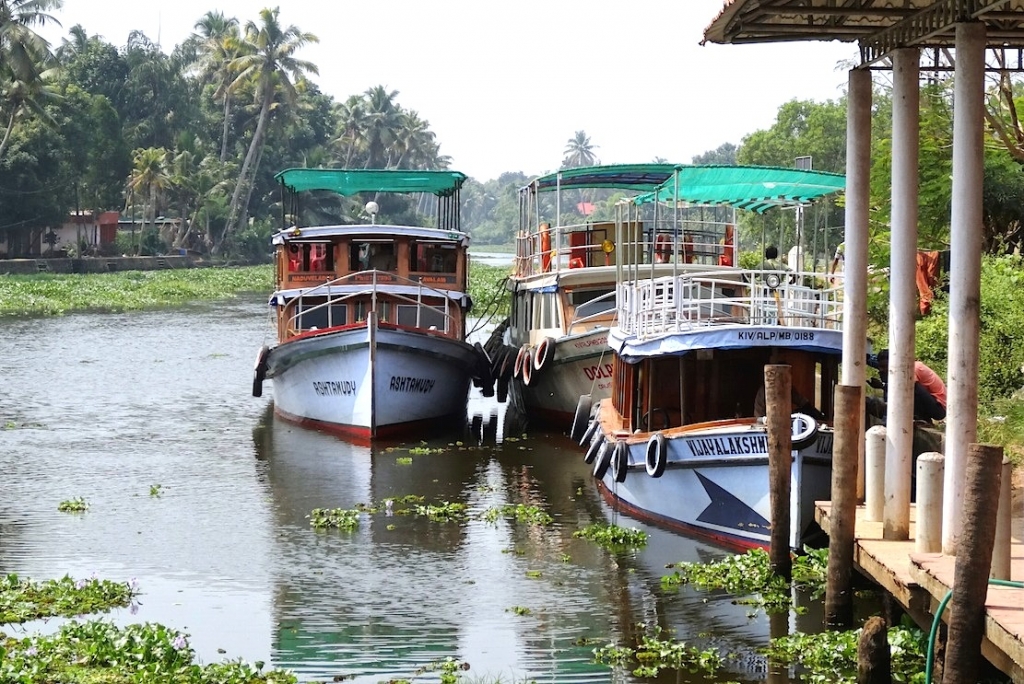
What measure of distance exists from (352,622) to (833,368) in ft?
21.4

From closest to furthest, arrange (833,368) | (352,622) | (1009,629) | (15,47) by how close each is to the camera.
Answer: (1009,629), (352,622), (833,368), (15,47)

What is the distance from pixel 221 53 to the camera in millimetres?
85250

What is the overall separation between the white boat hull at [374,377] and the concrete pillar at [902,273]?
13.1 m

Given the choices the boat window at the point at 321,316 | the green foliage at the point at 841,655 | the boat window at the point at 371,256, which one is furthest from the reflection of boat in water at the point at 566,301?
the green foliage at the point at 841,655

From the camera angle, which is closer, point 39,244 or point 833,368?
point 833,368

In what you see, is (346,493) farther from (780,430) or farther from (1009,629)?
(1009,629)

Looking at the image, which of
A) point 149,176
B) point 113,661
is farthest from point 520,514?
point 149,176

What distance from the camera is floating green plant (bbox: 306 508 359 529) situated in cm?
1727

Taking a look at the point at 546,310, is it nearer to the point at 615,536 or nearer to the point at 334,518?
the point at 334,518

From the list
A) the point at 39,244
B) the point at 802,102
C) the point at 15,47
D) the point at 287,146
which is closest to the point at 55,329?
the point at 15,47

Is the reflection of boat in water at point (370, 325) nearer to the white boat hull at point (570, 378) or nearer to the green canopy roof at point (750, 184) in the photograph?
the white boat hull at point (570, 378)

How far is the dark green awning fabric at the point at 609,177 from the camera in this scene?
79.8ft

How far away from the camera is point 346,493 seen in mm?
19531

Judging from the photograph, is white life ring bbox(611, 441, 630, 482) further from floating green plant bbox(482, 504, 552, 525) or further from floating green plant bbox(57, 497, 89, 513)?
floating green plant bbox(57, 497, 89, 513)
